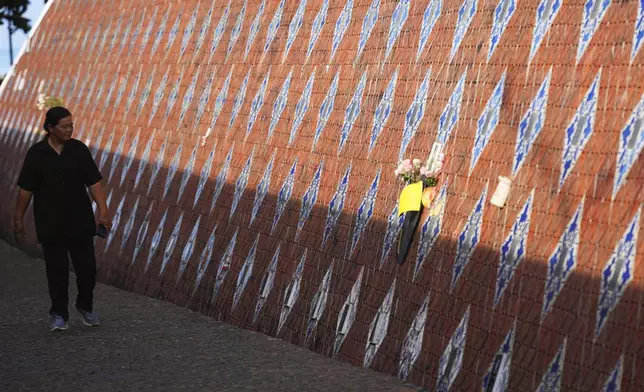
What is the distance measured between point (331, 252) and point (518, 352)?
2.36 metres

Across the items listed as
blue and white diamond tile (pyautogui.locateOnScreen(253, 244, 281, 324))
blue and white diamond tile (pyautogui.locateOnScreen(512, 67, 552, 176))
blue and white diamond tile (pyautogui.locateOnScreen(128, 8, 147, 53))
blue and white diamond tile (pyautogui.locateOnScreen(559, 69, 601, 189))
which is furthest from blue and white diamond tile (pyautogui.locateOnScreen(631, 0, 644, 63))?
blue and white diamond tile (pyautogui.locateOnScreen(128, 8, 147, 53))

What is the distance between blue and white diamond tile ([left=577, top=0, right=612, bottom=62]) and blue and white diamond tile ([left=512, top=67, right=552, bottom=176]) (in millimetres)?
262

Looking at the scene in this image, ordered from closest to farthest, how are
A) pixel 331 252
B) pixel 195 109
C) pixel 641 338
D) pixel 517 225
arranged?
pixel 641 338
pixel 517 225
pixel 331 252
pixel 195 109

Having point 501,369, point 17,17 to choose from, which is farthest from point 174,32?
point 17,17

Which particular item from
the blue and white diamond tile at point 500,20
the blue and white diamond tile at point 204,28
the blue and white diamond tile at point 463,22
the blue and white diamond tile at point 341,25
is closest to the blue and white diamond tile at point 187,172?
the blue and white diamond tile at point 204,28

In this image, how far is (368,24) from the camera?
29.6ft

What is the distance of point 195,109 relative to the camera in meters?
11.6

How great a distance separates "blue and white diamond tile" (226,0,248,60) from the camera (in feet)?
36.7

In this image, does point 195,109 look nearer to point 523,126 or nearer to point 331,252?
point 331,252

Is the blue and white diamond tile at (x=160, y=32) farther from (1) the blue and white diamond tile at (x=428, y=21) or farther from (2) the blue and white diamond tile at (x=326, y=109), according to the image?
(1) the blue and white diamond tile at (x=428, y=21)

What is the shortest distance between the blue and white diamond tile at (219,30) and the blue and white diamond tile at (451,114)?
427 centimetres

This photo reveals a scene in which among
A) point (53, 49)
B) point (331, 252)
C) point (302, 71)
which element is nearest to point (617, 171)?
point (331, 252)

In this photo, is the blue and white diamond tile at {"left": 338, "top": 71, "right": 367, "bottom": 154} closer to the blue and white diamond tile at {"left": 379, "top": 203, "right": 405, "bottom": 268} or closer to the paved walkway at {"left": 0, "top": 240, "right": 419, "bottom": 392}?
the blue and white diamond tile at {"left": 379, "top": 203, "right": 405, "bottom": 268}

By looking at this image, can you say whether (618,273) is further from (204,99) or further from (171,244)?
(204,99)
